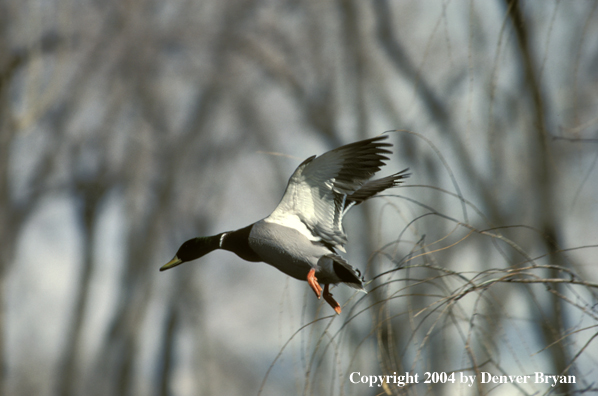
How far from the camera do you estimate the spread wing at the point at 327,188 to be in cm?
93

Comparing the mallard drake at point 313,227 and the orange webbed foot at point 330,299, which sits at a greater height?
the mallard drake at point 313,227

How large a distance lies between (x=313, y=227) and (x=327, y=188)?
0.25 feet

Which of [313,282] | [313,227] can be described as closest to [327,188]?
[313,227]

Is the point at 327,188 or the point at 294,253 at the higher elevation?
the point at 327,188

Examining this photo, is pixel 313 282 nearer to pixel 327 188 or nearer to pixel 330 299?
pixel 330 299

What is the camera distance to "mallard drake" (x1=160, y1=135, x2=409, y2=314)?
0.89 m

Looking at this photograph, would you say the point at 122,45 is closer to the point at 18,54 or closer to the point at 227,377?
the point at 18,54

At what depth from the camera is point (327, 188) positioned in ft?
3.17

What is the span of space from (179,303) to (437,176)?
419 cm

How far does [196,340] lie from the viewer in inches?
326

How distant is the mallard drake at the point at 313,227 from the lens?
2.94 feet

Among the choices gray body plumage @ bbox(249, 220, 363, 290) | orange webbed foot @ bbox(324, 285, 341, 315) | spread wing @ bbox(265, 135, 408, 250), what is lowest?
orange webbed foot @ bbox(324, 285, 341, 315)

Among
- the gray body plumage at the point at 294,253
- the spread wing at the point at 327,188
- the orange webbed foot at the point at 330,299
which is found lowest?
the orange webbed foot at the point at 330,299

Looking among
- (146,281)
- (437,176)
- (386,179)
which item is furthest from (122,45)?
(386,179)
